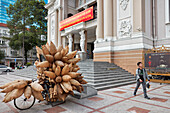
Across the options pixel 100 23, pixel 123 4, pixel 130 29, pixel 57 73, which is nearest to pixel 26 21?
pixel 100 23

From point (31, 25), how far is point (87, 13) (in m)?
20.7

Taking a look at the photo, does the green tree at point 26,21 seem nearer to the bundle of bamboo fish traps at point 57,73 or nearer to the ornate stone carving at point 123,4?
the ornate stone carving at point 123,4

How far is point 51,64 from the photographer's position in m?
4.41

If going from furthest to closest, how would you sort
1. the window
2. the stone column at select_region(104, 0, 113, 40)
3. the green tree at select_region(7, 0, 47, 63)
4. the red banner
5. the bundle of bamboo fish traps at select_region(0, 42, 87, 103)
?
the green tree at select_region(7, 0, 47, 63), the red banner, the stone column at select_region(104, 0, 113, 40), the window, the bundle of bamboo fish traps at select_region(0, 42, 87, 103)

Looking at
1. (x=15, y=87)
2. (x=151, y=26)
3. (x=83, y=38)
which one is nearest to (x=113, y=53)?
(x=151, y=26)

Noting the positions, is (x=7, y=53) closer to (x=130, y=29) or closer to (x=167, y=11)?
(x=130, y=29)

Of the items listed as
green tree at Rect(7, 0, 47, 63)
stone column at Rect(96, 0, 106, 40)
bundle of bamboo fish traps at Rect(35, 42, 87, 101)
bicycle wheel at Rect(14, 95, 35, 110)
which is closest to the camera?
bicycle wheel at Rect(14, 95, 35, 110)

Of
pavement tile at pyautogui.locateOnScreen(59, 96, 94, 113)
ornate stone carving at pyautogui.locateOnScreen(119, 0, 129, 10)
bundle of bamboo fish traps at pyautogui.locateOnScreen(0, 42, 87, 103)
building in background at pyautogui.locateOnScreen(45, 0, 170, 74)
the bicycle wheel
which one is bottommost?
pavement tile at pyautogui.locateOnScreen(59, 96, 94, 113)

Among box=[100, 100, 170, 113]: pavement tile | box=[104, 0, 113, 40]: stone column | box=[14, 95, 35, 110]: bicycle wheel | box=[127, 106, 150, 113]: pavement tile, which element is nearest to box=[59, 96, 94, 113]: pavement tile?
box=[100, 100, 170, 113]: pavement tile

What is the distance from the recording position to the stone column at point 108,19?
14.1 m

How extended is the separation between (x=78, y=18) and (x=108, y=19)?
6179mm

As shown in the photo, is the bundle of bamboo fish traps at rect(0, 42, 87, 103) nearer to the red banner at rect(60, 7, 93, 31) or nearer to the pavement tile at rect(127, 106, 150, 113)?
the pavement tile at rect(127, 106, 150, 113)

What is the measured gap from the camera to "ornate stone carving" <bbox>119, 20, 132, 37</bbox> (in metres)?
12.9

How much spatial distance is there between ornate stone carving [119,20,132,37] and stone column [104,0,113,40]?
1.10m
